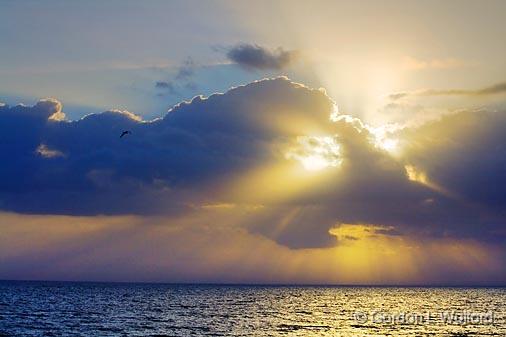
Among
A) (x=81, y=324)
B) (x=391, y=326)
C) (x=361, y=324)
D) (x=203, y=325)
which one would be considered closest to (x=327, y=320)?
(x=361, y=324)

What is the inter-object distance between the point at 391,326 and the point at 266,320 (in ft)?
88.1

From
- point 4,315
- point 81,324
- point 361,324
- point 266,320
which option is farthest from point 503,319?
point 4,315

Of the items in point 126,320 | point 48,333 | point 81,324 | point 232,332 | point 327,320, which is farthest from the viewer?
point 327,320

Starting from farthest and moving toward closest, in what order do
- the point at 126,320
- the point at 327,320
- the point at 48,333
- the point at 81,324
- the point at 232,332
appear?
1. the point at 327,320
2. the point at 126,320
3. the point at 81,324
4. the point at 232,332
5. the point at 48,333

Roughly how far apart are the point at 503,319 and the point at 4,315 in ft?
360

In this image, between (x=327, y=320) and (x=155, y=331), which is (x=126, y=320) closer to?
(x=155, y=331)

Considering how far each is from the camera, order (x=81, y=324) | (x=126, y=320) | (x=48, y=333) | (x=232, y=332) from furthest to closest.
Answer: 1. (x=126, y=320)
2. (x=81, y=324)
3. (x=232, y=332)
4. (x=48, y=333)

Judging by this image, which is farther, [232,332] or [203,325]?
[203,325]

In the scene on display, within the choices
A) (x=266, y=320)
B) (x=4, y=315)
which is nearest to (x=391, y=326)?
(x=266, y=320)

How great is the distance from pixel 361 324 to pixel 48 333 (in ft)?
199

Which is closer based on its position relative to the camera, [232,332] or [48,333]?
[48,333]

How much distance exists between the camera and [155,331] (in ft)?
333

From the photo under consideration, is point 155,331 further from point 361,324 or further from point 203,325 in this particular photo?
point 361,324

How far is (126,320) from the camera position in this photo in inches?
4830
